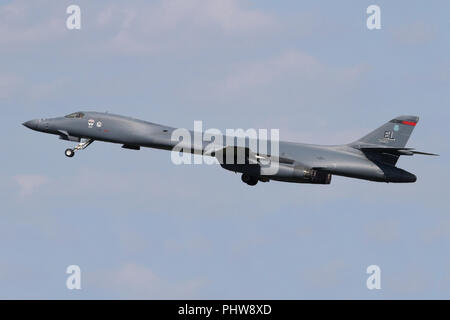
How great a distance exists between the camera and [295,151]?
126ft

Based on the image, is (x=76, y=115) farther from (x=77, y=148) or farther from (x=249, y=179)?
(x=249, y=179)

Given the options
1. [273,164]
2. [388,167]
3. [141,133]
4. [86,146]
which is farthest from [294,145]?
[86,146]

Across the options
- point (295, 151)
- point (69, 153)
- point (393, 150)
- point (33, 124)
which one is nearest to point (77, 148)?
point (69, 153)

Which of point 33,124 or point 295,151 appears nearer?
point 295,151

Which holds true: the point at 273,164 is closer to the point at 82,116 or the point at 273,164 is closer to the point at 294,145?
the point at 294,145

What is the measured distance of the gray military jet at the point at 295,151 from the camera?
37406mm

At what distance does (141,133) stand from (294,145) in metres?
8.21

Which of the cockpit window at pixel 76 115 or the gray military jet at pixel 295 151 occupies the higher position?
the cockpit window at pixel 76 115

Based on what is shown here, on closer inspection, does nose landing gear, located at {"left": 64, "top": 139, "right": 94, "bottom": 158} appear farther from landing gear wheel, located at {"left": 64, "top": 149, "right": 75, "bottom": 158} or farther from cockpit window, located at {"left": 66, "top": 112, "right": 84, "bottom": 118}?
cockpit window, located at {"left": 66, "top": 112, "right": 84, "bottom": 118}

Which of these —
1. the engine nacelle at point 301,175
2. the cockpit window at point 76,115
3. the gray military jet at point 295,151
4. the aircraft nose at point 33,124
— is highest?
the cockpit window at point 76,115

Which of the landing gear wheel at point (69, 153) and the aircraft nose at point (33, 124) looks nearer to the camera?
the landing gear wheel at point (69, 153)

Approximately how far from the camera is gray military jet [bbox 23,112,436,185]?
37406 mm

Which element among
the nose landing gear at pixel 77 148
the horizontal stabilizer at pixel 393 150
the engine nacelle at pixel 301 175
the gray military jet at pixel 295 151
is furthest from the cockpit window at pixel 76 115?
the horizontal stabilizer at pixel 393 150

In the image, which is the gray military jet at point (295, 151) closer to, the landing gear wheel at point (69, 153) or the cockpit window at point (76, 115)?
the cockpit window at point (76, 115)
